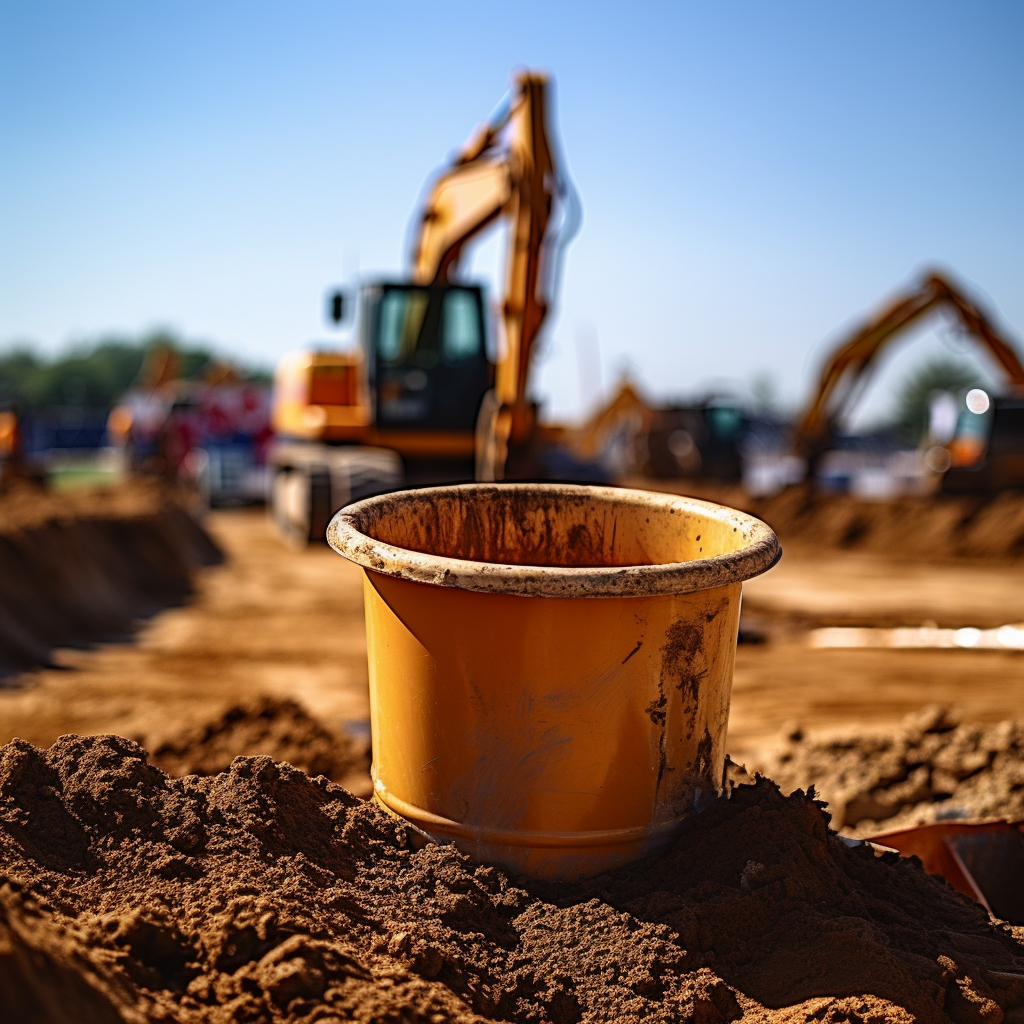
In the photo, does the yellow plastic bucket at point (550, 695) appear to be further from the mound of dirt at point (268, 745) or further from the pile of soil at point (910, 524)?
the pile of soil at point (910, 524)

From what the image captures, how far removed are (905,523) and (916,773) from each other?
12.0m

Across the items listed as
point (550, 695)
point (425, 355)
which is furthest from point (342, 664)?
point (550, 695)

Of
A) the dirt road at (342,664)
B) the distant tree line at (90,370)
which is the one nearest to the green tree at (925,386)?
the distant tree line at (90,370)

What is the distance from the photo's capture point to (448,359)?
477 inches

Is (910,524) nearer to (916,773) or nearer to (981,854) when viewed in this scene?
(916,773)

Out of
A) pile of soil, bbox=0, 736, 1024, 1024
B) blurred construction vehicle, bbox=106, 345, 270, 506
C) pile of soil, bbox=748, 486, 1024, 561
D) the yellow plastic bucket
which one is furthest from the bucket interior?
blurred construction vehicle, bbox=106, 345, 270, 506

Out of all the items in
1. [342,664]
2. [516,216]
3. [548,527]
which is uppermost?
[516,216]

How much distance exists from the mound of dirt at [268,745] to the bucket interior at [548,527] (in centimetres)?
163

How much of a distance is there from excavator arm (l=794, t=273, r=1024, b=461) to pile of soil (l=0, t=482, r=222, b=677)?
10.2 metres

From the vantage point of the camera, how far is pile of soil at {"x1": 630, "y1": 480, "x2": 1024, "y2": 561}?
590 inches

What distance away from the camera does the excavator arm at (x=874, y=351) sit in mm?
16328

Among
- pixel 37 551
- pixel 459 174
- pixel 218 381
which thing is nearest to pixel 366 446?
pixel 459 174

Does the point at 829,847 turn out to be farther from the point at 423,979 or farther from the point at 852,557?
the point at 852,557

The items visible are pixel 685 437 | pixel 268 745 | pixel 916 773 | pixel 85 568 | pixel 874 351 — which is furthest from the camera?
pixel 685 437
